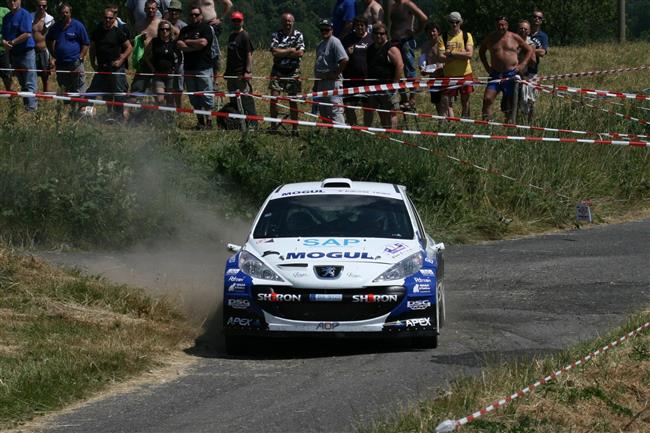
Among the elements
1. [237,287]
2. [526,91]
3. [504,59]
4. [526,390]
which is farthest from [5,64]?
[526,390]

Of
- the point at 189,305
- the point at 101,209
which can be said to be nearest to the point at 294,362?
the point at 189,305

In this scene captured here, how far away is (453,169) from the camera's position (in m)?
20.3

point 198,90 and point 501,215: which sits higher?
point 198,90

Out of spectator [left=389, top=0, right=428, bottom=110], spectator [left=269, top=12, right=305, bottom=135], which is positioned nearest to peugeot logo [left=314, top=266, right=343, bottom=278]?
spectator [left=269, top=12, right=305, bottom=135]

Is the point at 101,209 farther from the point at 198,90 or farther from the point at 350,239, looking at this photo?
the point at 350,239

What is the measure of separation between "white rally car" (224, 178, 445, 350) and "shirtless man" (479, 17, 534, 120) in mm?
10356

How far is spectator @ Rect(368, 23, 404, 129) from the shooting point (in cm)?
2088

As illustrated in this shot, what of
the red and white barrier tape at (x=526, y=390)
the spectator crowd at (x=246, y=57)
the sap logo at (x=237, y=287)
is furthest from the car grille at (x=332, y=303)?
the spectator crowd at (x=246, y=57)

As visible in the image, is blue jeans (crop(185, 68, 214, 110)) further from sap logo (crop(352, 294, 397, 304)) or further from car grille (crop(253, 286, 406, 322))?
sap logo (crop(352, 294, 397, 304))

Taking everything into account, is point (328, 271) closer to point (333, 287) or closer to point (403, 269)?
point (333, 287)

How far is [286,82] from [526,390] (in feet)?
44.7

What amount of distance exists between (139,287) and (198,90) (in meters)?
7.50

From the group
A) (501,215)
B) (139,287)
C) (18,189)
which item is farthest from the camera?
(501,215)

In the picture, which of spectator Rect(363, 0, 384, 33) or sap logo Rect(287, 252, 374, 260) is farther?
spectator Rect(363, 0, 384, 33)
